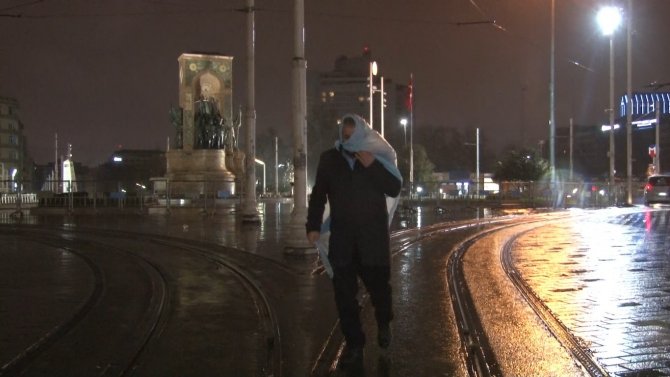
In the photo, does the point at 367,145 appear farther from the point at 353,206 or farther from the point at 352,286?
the point at 352,286

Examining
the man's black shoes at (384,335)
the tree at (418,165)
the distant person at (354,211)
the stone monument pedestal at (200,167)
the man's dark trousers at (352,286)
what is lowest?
the man's black shoes at (384,335)

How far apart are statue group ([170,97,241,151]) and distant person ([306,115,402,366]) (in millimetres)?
35388

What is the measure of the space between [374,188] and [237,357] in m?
1.85

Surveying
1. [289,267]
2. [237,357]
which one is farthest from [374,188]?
[289,267]

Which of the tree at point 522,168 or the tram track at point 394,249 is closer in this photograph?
the tram track at point 394,249

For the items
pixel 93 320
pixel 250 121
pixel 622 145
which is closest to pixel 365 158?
pixel 93 320

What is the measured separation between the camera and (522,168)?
6222 cm

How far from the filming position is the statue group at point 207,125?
A: 40.2 metres

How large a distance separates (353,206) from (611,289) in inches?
209

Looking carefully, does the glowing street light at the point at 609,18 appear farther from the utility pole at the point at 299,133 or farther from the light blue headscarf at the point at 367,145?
the light blue headscarf at the point at 367,145

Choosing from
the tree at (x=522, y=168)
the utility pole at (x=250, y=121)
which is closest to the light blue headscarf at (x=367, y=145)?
the utility pole at (x=250, y=121)

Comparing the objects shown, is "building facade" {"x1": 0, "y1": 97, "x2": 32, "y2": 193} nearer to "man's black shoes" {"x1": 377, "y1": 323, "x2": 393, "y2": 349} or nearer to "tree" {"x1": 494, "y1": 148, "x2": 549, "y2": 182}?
"tree" {"x1": 494, "y1": 148, "x2": 549, "y2": 182}

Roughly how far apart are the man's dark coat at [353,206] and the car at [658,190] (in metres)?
37.6

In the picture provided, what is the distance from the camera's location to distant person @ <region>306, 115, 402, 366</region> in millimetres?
5473
